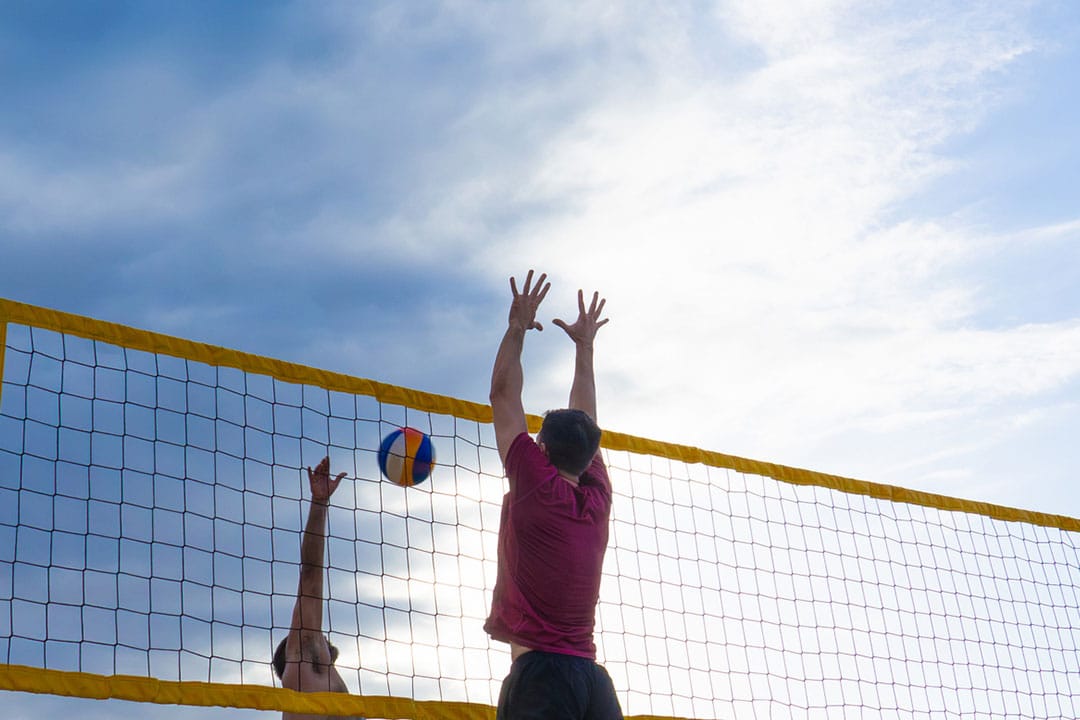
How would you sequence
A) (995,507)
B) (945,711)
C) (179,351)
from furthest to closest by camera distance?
(995,507), (945,711), (179,351)

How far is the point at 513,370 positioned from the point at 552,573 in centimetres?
80

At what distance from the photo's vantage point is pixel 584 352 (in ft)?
16.9

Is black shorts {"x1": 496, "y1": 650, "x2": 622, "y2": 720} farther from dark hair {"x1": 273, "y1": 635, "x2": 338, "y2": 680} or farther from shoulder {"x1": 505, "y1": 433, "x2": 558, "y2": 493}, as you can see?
dark hair {"x1": 273, "y1": 635, "x2": 338, "y2": 680}

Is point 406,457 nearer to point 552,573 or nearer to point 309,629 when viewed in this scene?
point 309,629

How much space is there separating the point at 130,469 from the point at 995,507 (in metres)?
5.53

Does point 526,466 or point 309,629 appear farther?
point 309,629

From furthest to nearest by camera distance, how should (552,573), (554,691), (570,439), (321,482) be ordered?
(321,482) → (570,439) → (552,573) → (554,691)

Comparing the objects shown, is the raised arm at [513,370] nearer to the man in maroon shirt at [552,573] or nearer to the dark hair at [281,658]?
the man in maroon shirt at [552,573]

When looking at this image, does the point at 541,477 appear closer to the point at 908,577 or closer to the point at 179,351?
the point at 179,351

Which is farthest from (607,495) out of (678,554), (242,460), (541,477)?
(678,554)

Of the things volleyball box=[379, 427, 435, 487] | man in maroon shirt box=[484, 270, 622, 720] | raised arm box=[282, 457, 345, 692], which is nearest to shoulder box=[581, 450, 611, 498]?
→ man in maroon shirt box=[484, 270, 622, 720]

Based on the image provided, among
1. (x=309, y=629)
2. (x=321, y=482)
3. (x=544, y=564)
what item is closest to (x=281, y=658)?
(x=309, y=629)

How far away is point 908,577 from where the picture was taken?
7754mm

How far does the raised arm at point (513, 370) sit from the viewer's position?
429cm
